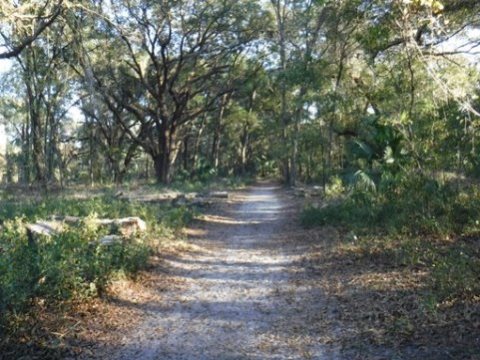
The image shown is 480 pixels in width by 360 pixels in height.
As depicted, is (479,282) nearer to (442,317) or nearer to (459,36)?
(442,317)

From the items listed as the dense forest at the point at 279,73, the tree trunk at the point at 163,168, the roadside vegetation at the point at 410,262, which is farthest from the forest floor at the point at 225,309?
the tree trunk at the point at 163,168

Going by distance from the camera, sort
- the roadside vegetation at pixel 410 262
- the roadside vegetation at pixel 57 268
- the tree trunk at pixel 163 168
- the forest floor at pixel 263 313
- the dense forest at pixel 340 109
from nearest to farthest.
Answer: the forest floor at pixel 263 313 → the roadside vegetation at pixel 410 262 → the roadside vegetation at pixel 57 268 → the dense forest at pixel 340 109 → the tree trunk at pixel 163 168

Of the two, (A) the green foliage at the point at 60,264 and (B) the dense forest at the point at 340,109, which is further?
(B) the dense forest at the point at 340,109

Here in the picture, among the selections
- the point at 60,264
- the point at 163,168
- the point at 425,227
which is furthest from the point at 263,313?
the point at 163,168

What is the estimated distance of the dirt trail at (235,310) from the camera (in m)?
5.41

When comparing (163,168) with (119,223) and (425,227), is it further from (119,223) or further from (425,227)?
(425,227)

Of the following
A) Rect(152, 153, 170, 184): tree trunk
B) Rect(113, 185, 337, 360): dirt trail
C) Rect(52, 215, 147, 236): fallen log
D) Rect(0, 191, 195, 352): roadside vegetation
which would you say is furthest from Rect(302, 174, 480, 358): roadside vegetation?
Rect(152, 153, 170, 184): tree trunk

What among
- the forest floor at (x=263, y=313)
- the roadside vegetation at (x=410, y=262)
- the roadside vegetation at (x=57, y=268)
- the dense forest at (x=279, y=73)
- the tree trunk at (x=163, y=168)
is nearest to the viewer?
the forest floor at (x=263, y=313)

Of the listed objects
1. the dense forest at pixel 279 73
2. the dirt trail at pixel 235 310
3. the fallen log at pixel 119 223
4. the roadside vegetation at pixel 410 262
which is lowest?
the dirt trail at pixel 235 310

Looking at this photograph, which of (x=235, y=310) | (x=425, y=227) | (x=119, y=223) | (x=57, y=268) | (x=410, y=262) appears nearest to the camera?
(x=57, y=268)

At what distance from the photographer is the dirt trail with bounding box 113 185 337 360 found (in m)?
5.41

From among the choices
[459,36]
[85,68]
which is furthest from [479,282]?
[459,36]

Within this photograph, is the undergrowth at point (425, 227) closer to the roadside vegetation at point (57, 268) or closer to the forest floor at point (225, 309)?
the forest floor at point (225, 309)

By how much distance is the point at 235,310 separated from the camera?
6848mm
